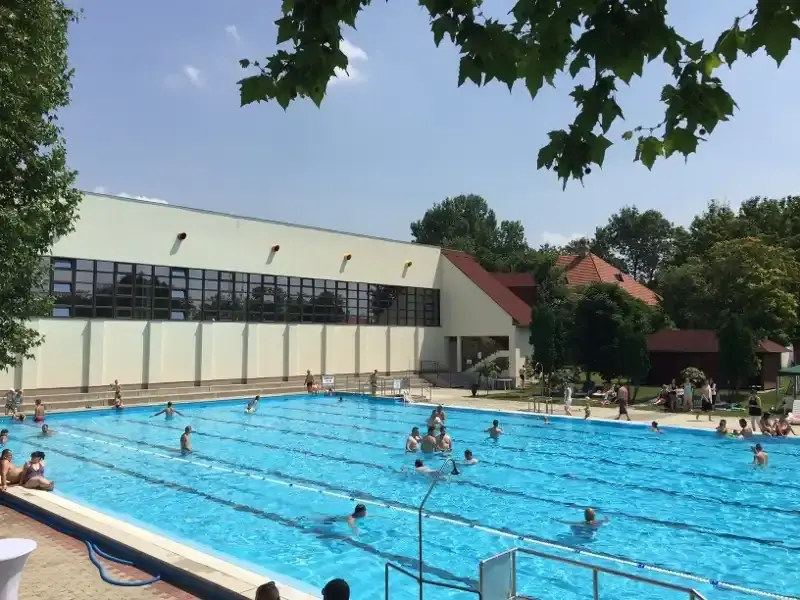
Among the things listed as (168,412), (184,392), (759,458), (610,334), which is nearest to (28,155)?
(168,412)

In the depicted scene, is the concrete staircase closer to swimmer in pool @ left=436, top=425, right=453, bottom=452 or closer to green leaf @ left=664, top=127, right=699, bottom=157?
swimmer in pool @ left=436, top=425, right=453, bottom=452

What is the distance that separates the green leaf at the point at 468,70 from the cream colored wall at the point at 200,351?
24038 mm

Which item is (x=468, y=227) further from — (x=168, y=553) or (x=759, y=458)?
(x=168, y=553)

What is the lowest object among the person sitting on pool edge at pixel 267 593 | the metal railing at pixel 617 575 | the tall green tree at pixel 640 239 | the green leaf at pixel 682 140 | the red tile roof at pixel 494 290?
the metal railing at pixel 617 575

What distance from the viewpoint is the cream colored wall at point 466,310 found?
A: 39.2 metres

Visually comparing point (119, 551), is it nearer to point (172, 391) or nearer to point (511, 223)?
point (172, 391)

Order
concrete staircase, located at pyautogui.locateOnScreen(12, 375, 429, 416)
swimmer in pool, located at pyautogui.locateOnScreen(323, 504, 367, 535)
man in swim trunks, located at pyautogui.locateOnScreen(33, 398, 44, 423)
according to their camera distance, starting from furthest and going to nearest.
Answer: concrete staircase, located at pyautogui.locateOnScreen(12, 375, 429, 416), man in swim trunks, located at pyautogui.locateOnScreen(33, 398, 44, 423), swimmer in pool, located at pyautogui.locateOnScreen(323, 504, 367, 535)

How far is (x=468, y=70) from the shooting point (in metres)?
3.28

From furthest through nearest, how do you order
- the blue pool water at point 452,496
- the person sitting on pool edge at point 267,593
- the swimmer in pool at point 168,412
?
the swimmer in pool at point 168,412
the blue pool water at point 452,496
the person sitting on pool edge at point 267,593

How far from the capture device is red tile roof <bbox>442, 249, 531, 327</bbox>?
39156 millimetres

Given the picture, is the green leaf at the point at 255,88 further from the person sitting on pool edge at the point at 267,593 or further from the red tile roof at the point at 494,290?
the red tile roof at the point at 494,290

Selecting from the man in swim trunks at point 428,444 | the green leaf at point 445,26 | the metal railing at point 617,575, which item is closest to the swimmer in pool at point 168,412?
the man in swim trunks at point 428,444

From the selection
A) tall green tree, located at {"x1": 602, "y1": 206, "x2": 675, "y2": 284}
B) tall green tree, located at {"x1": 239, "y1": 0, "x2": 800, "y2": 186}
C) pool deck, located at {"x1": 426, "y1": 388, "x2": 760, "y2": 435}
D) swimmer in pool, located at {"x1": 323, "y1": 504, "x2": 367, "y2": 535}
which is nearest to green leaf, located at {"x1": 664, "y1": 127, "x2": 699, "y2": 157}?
tall green tree, located at {"x1": 239, "y1": 0, "x2": 800, "y2": 186}

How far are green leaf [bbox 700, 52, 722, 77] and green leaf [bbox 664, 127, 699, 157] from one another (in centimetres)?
31
